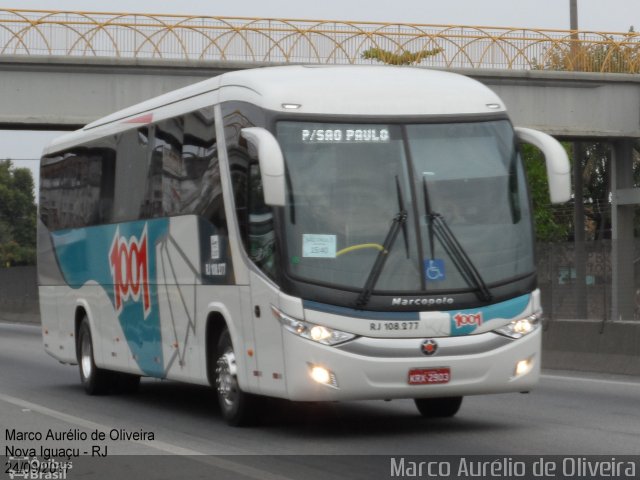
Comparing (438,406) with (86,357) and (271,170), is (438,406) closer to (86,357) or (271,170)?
(271,170)

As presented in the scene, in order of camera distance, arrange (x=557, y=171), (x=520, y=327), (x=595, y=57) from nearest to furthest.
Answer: (x=520, y=327) < (x=557, y=171) < (x=595, y=57)

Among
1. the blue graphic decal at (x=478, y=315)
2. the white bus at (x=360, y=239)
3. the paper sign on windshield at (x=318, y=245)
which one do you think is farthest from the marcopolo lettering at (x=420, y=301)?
the paper sign on windshield at (x=318, y=245)

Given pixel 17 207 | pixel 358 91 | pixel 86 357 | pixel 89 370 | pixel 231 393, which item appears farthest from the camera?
pixel 17 207

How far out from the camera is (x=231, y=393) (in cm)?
1369

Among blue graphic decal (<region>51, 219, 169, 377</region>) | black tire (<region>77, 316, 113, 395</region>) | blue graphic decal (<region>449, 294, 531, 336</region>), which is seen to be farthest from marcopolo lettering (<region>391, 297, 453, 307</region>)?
black tire (<region>77, 316, 113, 395</region>)

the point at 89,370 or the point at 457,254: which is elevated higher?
the point at 457,254

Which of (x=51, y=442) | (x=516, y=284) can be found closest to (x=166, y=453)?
(x=51, y=442)

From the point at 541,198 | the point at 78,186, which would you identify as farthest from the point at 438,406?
the point at 541,198

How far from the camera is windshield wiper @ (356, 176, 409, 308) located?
40.0 feet

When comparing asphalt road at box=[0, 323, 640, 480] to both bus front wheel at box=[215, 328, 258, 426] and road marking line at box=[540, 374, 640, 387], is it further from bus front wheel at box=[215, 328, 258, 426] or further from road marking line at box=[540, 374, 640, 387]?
bus front wheel at box=[215, 328, 258, 426]

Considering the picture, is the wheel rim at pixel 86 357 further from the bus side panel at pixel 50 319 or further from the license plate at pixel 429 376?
the license plate at pixel 429 376

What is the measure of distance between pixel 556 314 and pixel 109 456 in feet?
57.2

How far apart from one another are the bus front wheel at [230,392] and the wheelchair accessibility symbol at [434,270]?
2.23 metres

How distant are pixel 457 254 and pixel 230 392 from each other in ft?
8.92
